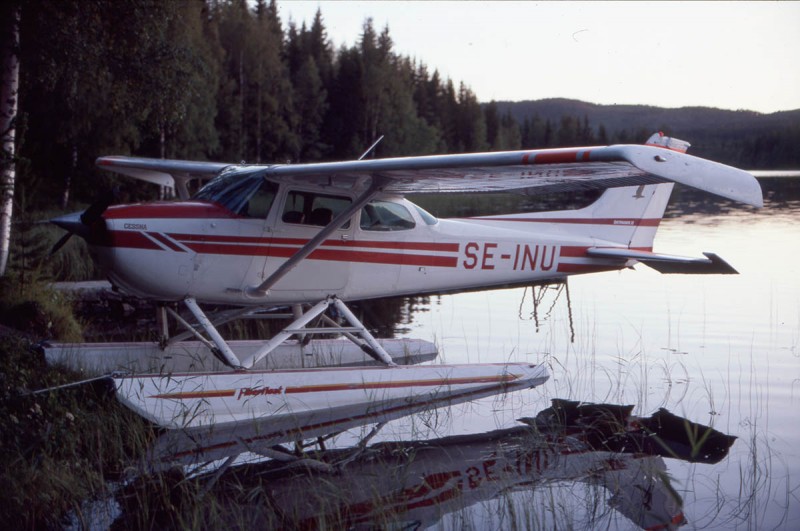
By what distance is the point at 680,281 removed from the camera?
53.6 ft

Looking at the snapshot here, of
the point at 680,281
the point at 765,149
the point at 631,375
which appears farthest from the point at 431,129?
the point at 631,375

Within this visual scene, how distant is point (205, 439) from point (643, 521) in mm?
3053

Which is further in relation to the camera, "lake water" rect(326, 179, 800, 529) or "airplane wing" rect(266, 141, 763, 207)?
"lake water" rect(326, 179, 800, 529)

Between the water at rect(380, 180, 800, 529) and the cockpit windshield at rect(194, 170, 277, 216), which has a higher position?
the cockpit windshield at rect(194, 170, 277, 216)

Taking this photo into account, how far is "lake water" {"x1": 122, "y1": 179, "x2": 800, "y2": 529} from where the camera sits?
4621 millimetres

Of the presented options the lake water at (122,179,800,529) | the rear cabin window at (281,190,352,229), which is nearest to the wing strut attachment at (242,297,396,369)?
the rear cabin window at (281,190,352,229)

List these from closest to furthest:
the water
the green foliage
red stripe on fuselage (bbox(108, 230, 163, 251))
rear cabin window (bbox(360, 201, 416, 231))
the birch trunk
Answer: the green foliage
the water
red stripe on fuselage (bbox(108, 230, 163, 251))
rear cabin window (bbox(360, 201, 416, 231))
the birch trunk

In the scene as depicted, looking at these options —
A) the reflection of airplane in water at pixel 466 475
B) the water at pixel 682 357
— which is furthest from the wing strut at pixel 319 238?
the water at pixel 682 357

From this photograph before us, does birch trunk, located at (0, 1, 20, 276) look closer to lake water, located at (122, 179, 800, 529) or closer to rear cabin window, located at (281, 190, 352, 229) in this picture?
rear cabin window, located at (281, 190, 352, 229)

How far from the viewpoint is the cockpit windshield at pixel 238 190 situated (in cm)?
687

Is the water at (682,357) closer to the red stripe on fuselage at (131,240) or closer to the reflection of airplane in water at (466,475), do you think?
the reflection of airplane in water at (466,475)

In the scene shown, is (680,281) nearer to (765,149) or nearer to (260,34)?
(765,149)

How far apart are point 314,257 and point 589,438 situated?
2.72 metres

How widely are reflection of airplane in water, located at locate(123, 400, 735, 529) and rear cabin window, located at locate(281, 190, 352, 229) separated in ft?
7.01
